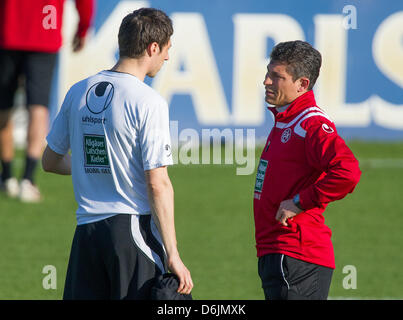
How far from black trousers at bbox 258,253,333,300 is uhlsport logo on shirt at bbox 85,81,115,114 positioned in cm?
104

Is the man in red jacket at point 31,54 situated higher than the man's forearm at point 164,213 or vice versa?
the man in red jacket at point 31,54

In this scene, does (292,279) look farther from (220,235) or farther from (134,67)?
(220,235)

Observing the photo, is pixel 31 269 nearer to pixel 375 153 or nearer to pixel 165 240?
pixel 165 240

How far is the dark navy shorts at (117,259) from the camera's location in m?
3.36

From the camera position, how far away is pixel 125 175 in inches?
134

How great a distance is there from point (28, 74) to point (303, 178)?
4.86 meters

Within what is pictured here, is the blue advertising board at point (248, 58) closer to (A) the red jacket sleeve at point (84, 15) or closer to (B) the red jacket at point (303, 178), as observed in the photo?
(A) the red jacket sleeve at point (84, 15)

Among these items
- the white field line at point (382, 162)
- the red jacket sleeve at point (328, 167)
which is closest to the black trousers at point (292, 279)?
the red jacket sleeve at point (328, 167)

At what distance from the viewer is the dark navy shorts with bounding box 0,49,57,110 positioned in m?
7.92

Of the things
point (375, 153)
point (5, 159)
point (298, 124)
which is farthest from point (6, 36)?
point (375, 153)

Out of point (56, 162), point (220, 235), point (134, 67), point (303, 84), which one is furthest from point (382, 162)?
point (134, 67)

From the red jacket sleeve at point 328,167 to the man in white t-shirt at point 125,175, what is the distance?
653mm
